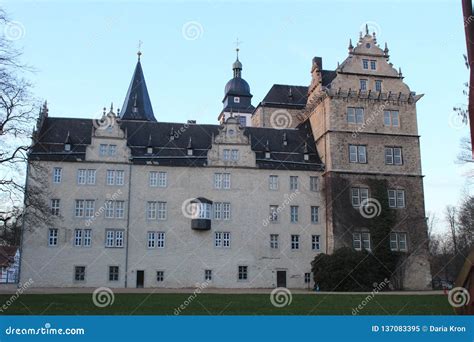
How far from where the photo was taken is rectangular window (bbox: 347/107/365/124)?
37.6 metres

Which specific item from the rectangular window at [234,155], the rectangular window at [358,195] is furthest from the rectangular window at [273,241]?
the rectangular window at [234,155]

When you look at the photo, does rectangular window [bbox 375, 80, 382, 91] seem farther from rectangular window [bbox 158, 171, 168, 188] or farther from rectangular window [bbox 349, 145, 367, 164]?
rectangular window [bbox 158, 171, 168, 188]

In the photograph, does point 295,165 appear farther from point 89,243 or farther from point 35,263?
point 35,263

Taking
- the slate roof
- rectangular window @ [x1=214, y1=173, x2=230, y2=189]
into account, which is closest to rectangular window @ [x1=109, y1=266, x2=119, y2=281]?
the slate roof

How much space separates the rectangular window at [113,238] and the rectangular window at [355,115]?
59.4 ft

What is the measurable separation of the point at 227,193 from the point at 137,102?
16.3 metres

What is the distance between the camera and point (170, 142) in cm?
3734

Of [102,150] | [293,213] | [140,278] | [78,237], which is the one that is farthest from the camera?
[293,213]

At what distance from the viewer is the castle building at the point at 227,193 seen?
34.0 meters

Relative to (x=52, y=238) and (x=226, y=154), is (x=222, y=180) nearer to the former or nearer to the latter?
(x=226, y=154)

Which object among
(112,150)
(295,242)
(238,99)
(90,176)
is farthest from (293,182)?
(238,99)

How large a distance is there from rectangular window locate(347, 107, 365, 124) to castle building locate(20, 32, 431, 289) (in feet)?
0.27

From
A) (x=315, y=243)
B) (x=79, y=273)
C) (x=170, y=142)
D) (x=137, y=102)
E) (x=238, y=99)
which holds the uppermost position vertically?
(x=238, y=99)

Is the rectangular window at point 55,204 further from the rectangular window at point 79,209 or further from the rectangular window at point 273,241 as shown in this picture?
the rectangular window at point 273,241
